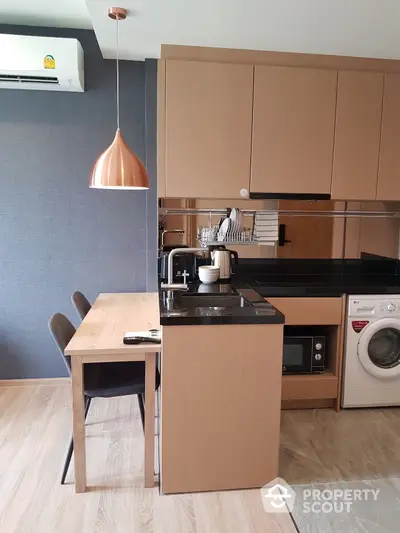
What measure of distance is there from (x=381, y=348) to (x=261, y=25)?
221 centimetres

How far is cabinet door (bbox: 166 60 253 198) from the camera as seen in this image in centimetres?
268

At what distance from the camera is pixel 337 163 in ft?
9.40

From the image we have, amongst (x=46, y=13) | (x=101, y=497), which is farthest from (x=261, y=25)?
(x=101, y=497)

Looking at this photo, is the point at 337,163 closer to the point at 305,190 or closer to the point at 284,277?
the point at 305,190

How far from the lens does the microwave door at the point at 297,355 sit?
277 cm

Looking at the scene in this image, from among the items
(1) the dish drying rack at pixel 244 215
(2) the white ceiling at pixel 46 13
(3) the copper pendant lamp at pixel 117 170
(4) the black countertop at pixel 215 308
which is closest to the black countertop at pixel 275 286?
(4) the black countertop at pixel 215 308

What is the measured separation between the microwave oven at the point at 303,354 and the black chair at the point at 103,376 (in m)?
0.98

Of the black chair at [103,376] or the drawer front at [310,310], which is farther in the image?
the drawer front at [310,310]

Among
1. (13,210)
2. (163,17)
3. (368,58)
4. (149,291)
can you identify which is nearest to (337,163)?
(368,58)

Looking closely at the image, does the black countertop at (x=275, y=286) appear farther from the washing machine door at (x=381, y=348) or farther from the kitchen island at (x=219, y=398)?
the washing machine door at (x=381, y=348)

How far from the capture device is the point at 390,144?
2895 millimetres

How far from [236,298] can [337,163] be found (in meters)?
1.25

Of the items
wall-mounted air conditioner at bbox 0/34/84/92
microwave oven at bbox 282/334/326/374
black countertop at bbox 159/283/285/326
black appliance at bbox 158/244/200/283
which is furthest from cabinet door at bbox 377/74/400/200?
wall-mounted air conditioner at bbox 0/34/84/92

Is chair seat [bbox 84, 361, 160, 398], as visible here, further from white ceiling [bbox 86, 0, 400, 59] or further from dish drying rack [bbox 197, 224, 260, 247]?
white ceiling [bbox 86, 0, 400, 59]
